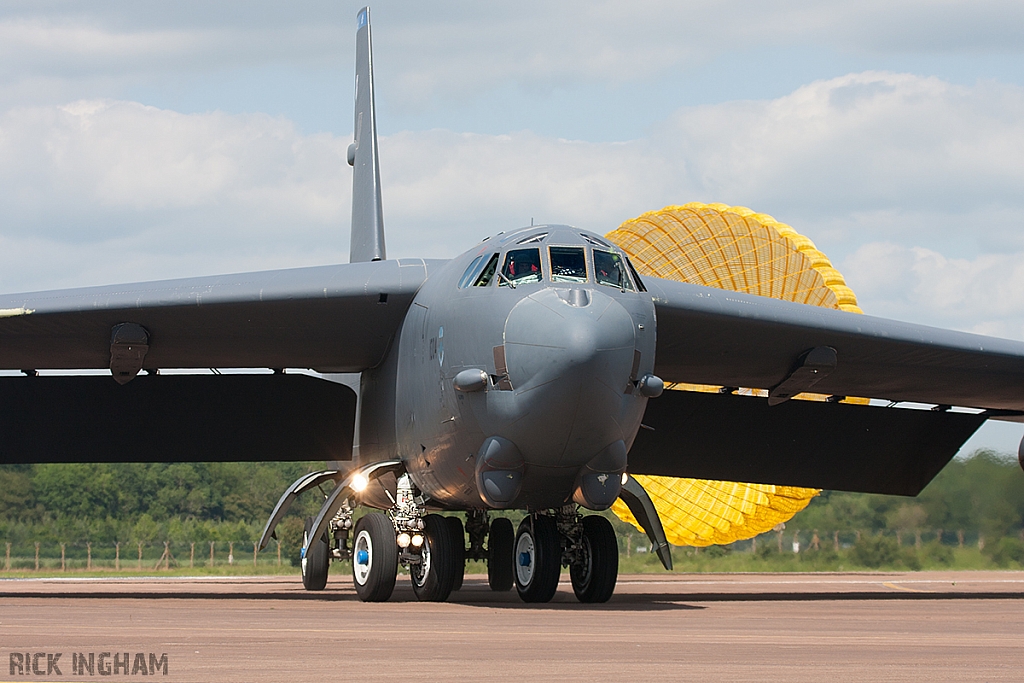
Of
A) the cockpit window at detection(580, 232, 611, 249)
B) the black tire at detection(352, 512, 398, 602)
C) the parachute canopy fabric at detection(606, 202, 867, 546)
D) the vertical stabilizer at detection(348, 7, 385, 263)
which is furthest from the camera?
the parachute canopy fabric at detection(606, 202, 867, 546)

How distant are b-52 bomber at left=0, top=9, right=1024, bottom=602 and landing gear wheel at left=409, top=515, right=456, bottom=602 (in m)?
0.03

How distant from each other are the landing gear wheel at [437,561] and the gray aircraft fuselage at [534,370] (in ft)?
1.76

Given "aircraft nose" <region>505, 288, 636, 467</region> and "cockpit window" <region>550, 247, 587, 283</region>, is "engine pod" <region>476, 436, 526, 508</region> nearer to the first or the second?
"aircraft nose" <region>505, 288, 636, 467</region>

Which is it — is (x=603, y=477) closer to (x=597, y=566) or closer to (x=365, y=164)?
(x=597, y=566)

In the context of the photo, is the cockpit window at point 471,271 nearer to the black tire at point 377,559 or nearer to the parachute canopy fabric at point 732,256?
the black tire at point 377,559

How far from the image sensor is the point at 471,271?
15.1m

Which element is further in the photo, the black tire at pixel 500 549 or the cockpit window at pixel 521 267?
the black tire at pixel 500 549

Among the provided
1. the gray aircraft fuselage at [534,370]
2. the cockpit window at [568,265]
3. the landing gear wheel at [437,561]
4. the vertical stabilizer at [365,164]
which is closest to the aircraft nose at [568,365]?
the gray aircraft fuselage at [534,370]

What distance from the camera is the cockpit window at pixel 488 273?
48.4 feet

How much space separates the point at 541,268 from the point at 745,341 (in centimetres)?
566

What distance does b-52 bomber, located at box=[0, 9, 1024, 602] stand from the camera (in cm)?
1425

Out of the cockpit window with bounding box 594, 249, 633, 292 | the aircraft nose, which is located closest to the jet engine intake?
the aircraft nose

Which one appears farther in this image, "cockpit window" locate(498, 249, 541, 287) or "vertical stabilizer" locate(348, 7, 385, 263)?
"vertical stabilizer" locate(348, 7, 385, 263)

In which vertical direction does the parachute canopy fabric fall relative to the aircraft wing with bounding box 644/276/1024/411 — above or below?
above
